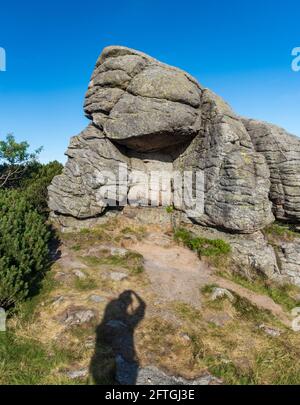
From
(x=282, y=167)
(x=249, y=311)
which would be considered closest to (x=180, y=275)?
(x=249, y=311)

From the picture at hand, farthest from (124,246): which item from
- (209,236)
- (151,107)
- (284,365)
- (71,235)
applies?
(284,365)

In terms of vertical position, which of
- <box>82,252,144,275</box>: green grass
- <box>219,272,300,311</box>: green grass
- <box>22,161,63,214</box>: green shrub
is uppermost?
<box>22,161,63,214</box>: green shrub

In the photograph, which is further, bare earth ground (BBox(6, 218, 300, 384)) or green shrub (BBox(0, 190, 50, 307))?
green shrub (BBox(0, 190, 50, 307))

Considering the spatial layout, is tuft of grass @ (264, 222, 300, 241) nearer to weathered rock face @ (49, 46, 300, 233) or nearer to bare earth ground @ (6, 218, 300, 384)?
weathered rock face @ (49, 46, 300, 233)

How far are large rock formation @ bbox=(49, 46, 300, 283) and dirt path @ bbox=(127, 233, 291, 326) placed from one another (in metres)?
3.13

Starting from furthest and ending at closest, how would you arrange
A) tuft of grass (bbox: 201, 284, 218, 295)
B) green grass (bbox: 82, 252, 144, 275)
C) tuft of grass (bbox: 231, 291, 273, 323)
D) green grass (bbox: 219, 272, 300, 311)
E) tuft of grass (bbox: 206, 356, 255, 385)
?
green grass (bbox: 219, 272, 300, 311) → green grass (bbox: 82, 252, 144, 275) → tuft of grass (bbox: 201, 284, 218, 295) → tuft of grass (bbox: 231, 291, 273, 323) → tuft of grass (bbox: 206, 356, 255, 385)

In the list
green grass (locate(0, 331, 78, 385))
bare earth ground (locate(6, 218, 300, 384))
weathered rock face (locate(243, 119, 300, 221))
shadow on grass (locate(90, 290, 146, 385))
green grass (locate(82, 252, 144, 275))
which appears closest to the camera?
green grass (locate(0, 331, 78, 385))

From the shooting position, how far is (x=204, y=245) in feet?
64.5

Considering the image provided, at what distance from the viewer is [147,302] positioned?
13141 mm

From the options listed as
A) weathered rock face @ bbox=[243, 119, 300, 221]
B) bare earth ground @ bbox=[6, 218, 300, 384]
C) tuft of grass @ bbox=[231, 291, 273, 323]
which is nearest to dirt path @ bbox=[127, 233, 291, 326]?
bare earth ground @ bbox=[6, 218, 300, 384]

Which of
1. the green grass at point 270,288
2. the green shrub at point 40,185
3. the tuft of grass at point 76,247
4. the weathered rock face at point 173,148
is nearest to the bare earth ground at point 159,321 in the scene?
the tuft of grass at point 76,247

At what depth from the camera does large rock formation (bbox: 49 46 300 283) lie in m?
19.6

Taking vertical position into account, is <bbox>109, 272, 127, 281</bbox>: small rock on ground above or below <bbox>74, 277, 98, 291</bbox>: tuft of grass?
above

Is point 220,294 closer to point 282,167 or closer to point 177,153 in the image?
point 282,167
